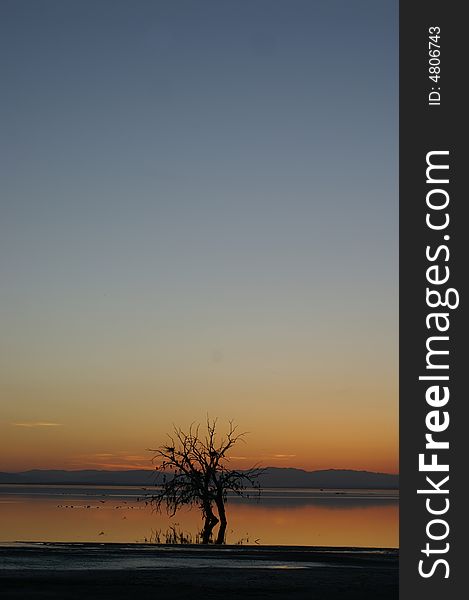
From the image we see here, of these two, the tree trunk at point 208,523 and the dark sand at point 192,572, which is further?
the tree trunk at point 208,523

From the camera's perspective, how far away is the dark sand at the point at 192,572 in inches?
864

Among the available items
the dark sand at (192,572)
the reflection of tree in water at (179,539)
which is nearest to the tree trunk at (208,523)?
the reflection of tree in water at (179,539)

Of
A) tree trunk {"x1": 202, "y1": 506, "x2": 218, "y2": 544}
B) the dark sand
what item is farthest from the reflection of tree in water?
the dark sand

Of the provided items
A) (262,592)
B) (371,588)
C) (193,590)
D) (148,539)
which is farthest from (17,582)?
(148,539)

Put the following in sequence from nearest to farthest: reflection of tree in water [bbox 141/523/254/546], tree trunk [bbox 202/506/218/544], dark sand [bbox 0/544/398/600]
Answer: dark sand [bbox 0/544/398/600], reflection of tree in water [bbox 141/523/254/546], tree trunk [bbox 202/506/218/544]

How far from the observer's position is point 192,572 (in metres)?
26.1

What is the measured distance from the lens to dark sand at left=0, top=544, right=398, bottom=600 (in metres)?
21.9

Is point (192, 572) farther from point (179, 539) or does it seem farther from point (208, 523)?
point (208, 523)

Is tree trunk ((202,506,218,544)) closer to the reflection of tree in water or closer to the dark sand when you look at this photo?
the reflection of tree in water

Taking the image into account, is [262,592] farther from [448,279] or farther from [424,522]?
[448,279]

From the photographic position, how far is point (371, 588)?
928 inches

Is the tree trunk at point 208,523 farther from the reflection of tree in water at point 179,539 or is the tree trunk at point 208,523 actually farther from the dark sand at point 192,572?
the dark sand at point 192,572

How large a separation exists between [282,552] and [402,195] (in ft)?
60.1

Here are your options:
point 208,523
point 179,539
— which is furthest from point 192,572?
point 208,523
